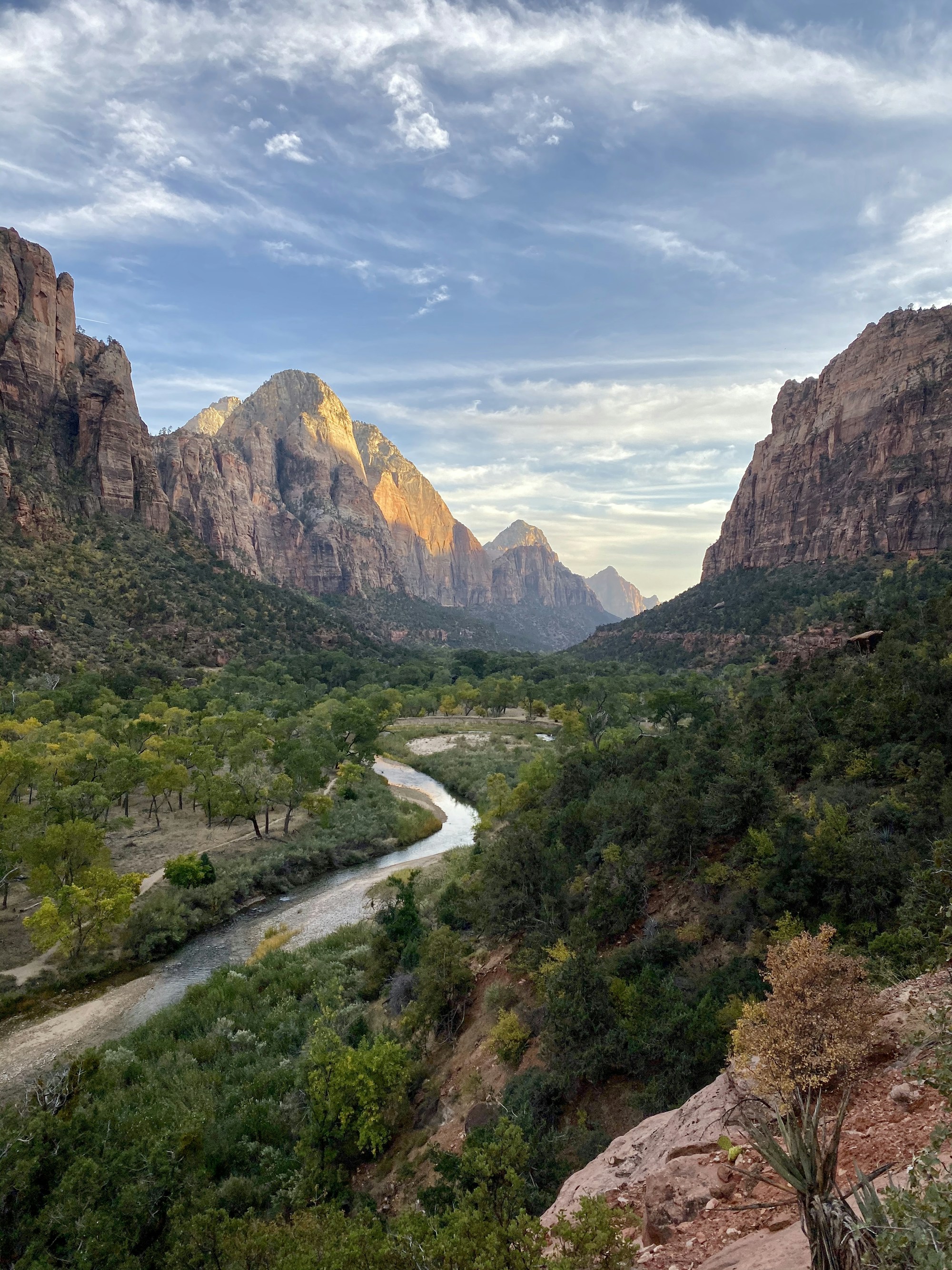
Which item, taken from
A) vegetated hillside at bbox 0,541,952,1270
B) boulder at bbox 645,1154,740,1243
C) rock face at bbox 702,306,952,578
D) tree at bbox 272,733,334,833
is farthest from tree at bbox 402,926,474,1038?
rock face at bbox 702,306,952,578

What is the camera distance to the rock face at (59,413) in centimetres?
7731

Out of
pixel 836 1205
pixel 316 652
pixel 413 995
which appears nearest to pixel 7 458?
pixel 316 652

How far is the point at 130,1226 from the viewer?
9523 millimetres

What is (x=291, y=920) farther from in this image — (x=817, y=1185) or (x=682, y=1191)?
(x=817, y=1185)

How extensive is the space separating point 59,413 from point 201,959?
87770 millimetres

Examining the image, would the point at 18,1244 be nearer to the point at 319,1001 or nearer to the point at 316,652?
the point at 319,1001

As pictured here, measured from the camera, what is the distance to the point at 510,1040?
47.1ft

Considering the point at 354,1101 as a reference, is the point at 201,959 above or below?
below

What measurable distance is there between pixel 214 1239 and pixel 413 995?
9.85m

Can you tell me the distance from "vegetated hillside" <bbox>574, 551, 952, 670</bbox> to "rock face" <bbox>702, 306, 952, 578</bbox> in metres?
5.56

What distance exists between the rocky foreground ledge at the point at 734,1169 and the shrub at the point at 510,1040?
5909 millimetres

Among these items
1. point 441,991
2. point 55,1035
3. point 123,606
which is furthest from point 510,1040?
point 123,606

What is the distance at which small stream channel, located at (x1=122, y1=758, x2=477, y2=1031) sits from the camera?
23.0 m

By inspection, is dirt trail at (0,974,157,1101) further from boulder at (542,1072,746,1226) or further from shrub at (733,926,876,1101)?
shrub at (733,926,876,1101)
